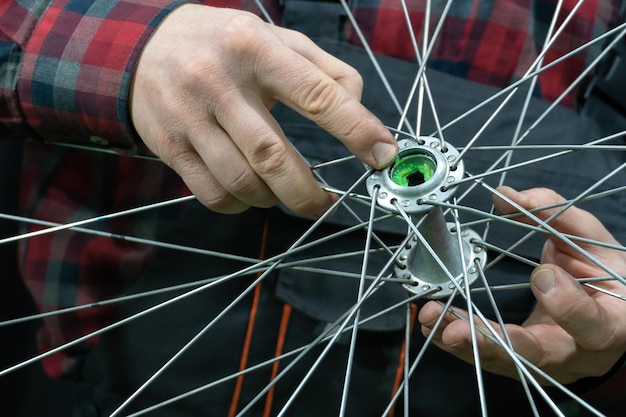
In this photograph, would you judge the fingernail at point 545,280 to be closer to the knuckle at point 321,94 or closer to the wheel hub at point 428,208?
the wheel hub at point 428,208

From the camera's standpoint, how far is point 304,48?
0.41m

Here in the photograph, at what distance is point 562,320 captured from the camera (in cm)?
41

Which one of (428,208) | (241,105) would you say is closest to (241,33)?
(241,105)

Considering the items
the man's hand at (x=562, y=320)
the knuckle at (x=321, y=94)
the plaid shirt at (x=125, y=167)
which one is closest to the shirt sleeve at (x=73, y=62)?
the plaid shirt at (x=125, y=167)

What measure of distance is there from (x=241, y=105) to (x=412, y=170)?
4.2 inches

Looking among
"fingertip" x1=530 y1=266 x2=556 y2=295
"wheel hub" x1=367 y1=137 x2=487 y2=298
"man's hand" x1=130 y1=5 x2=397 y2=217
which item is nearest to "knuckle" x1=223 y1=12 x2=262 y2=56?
"man's hand" x1=130 y1=5 x2=397 y2=217

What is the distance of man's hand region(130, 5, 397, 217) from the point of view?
0.37 meters

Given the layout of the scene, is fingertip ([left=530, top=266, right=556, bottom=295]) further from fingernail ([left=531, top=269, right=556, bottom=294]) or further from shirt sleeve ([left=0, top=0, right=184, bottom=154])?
shirt sleeve ([left=0, top=0, right=184, bottom=154])

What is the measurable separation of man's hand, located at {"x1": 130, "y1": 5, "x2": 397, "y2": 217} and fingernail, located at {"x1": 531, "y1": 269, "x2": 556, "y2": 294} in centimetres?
11

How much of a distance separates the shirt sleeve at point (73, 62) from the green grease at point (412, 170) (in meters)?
0.18

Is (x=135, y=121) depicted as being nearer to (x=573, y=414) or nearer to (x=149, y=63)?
(x=149, y=63)

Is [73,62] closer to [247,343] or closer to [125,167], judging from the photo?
[125,167]

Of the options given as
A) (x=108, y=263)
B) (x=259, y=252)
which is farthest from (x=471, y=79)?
(x=108, y=263)

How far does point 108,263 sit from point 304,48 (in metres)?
0.29
